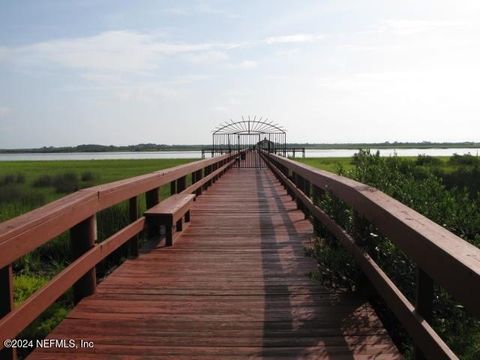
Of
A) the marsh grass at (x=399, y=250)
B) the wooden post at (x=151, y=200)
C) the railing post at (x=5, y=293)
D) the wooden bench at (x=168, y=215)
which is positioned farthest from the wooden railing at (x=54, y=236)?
the marsh grass at (x=399, y=250)

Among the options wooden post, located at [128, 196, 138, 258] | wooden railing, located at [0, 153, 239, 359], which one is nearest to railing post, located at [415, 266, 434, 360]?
wooden railing, located at [0, 153, 239, 359]

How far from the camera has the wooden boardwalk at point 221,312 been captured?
2.94 meters

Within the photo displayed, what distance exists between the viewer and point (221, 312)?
3613 millimetres

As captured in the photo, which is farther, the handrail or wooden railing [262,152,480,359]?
the handrail

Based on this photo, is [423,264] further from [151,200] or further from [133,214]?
[151,200]

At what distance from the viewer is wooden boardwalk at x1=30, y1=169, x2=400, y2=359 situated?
2943mm

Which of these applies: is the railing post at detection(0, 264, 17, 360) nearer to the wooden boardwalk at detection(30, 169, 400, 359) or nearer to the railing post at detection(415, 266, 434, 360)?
the wooden boardwalk at detection(30, 169, 400, 359)

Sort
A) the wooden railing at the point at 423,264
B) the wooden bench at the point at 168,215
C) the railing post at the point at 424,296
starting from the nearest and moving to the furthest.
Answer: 1. the wooden railing at the point at 423,264
2. the railing post at the point at 424,296
3. the wooden bench at the point at 168,215

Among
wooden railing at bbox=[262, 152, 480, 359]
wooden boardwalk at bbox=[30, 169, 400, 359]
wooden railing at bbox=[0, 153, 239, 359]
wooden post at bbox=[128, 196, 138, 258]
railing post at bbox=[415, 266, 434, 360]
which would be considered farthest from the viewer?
wooden post at bbox=[128, 196, 138, 258]

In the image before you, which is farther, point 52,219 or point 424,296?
point 52,219

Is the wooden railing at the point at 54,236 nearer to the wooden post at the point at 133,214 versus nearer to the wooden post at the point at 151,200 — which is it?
the wooden post at the point at 133,214

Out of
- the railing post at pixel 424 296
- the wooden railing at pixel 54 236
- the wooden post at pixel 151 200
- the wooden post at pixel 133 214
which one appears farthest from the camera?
the wooden post at pixel 151 200

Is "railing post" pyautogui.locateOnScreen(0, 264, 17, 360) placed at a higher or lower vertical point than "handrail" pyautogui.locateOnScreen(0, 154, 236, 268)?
lower

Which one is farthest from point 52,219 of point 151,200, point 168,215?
point 151,200
